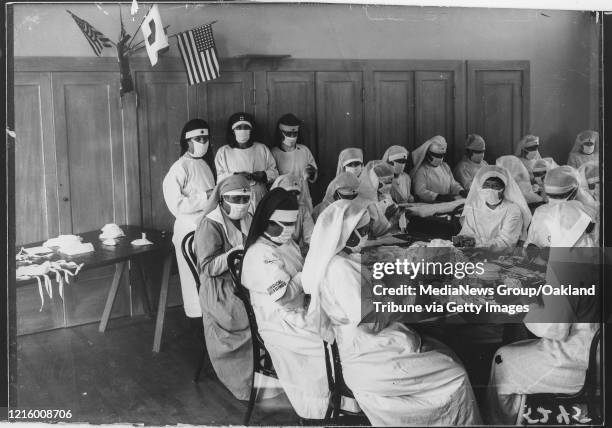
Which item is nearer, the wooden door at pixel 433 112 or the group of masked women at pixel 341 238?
the group of masked women at pixel 341 238

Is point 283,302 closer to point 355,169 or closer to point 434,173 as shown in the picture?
point 355,169

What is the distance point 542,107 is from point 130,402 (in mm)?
2426

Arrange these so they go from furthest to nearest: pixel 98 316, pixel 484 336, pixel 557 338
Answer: pixel 98 316 → pixel 484 336 → pixel 557 338

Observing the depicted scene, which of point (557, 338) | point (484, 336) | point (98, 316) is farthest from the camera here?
point (98, 316)

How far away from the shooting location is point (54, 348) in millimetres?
3041

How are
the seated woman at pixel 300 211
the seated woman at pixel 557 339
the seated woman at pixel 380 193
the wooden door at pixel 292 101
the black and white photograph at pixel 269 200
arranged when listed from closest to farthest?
the seated woman at pixel 557 339, the black and white photograph at pixel 269 200, the seated woman at pixel 300 211, the wooden door at pixel 292 101, the seated woman at pixel 380 193

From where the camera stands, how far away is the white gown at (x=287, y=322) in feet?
9.02

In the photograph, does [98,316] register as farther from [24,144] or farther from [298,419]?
[298,419]

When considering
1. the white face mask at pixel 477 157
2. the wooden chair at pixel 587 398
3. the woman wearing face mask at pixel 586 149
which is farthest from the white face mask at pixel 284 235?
the woman wearing face mask at pixel 586 149

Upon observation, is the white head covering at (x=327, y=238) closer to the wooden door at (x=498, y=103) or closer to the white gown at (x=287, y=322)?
the white gown at (x=287, y=322)

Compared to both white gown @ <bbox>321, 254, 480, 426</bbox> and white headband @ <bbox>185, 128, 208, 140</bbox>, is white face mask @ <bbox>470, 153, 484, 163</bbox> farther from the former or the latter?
white headband @ <bbox>185, 128, 208, 140</bbox>

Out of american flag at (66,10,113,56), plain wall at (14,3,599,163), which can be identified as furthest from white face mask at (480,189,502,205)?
american flag at (66,10,113,56)

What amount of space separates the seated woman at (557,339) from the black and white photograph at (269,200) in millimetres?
11

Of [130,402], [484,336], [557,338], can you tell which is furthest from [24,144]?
[557,338]
